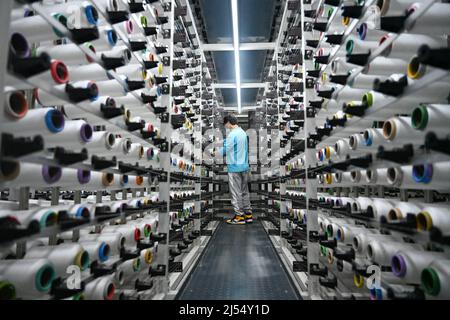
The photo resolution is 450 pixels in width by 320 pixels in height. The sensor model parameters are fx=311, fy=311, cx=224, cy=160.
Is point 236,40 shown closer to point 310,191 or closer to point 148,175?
point 310,191

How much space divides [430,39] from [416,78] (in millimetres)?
196

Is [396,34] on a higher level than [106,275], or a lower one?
higher

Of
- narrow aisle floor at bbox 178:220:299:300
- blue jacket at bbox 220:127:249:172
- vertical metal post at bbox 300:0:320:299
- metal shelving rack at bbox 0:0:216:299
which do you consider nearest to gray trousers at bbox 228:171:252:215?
blue jacket at bbox 220:127:249:172

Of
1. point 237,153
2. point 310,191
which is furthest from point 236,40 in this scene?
point 310,191

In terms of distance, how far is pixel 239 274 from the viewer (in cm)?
279

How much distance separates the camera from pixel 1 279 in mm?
961

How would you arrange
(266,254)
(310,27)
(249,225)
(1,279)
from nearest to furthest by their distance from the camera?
(1,279) → (310,27) → (266,254) → (249,225)

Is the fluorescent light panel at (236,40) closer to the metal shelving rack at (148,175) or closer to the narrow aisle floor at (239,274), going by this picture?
the metal shelving rack at (148,175)

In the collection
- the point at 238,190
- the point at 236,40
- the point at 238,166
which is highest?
the point at 236,40

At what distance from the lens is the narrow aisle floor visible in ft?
7.56
